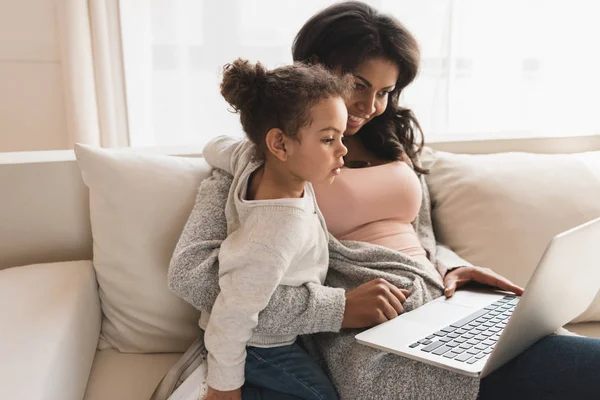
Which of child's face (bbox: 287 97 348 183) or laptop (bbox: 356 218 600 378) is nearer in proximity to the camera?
laptop (bbox: 356 218 600 378)

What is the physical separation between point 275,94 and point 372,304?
0.39 metres

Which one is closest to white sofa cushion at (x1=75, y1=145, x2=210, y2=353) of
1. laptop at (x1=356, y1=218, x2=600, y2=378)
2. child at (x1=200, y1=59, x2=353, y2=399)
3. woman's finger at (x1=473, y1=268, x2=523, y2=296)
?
child at (x1=200, y1=59, x2=353, y2=399)

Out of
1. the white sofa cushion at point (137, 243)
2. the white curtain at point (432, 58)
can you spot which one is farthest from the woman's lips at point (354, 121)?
the white curtain at point (432, 58)

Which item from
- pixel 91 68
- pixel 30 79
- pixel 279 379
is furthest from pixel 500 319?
pixel 30 79

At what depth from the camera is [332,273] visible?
1.17m

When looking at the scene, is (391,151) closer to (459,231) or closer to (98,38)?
(459,231)

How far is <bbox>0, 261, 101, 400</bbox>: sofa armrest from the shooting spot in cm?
87

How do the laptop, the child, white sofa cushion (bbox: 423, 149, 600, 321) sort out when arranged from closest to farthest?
the laptop, the child, white sofa cushion (bbox: 423, 149, 600, 321)

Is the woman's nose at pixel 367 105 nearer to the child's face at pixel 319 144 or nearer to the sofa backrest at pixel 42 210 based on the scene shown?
the child's face at pixel 319 144

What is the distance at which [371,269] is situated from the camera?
3.70 ft

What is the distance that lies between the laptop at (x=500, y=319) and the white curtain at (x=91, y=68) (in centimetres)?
135

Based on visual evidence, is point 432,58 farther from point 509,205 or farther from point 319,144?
point 319,144

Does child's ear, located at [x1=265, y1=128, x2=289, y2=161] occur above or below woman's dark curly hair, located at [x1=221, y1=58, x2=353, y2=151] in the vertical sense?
below

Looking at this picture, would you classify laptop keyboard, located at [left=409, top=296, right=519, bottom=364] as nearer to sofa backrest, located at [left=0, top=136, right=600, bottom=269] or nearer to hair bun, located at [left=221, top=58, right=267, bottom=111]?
hair bun, located at [left=221, top=58, right=267, bottom=111]
